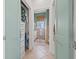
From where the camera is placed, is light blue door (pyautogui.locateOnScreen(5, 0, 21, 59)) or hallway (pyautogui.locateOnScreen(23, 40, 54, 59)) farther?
hallway (pyautogui.locateOnScreen(23, 40, 54, 59))

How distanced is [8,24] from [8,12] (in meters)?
0.21

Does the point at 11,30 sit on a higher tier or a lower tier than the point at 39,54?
higher

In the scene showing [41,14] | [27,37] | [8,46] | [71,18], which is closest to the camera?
[71,18]

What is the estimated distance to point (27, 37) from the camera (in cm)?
472

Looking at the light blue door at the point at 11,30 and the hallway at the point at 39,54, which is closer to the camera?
the light blue door at the point at 11,30

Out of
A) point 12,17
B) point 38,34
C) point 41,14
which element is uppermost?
point 41,14

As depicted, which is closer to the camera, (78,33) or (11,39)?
(78,33)

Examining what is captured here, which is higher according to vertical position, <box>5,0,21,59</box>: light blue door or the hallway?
<box>5,0,21,59</box>: light blue door

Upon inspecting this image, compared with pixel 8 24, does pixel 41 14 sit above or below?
above

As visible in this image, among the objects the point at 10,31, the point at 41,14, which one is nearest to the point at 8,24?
the point at 10,31

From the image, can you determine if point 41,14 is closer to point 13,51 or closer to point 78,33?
point 13,51

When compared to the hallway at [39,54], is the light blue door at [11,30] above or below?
above

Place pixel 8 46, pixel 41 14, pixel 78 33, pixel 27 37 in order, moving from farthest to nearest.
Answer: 1. pixel 41 14
2. pixel 27 37
3. pixel 8 46
4. pixel 78 33

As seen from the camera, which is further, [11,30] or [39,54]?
[39,54]
